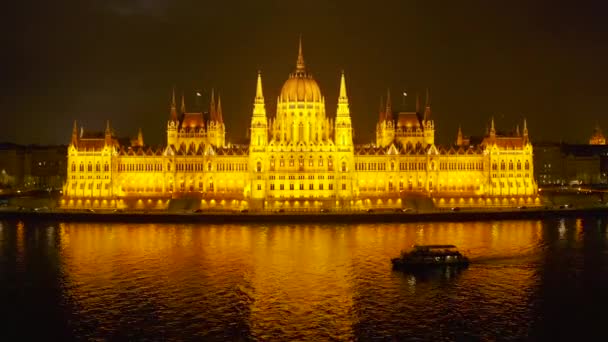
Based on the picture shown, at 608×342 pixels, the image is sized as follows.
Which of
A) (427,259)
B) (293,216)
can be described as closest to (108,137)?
(293,216)

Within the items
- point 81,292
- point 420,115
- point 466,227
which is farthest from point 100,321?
point 420,115

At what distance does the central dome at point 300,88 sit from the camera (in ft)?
322

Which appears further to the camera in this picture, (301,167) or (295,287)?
(301,167)

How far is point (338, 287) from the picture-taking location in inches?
1800

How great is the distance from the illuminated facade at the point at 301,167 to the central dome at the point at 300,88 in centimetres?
14

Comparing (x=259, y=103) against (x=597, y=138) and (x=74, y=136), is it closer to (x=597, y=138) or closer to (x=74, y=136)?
(x=74, y=136)

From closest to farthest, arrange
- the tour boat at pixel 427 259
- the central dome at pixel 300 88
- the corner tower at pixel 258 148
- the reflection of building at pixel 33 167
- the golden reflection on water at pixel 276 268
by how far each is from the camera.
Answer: the golden reflection on water at pixel 276 268
the tour boat at pixel 427 259
the corner tower at pixel 258 148
the central dome at pixel 300 88
the reflection of building at pixel 33 167

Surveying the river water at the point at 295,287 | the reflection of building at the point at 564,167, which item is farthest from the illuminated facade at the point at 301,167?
the reflection of building at the point at 564,167

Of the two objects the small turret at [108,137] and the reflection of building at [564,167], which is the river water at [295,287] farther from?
the reflection of building at [564,167]

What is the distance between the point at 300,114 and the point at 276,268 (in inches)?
1885

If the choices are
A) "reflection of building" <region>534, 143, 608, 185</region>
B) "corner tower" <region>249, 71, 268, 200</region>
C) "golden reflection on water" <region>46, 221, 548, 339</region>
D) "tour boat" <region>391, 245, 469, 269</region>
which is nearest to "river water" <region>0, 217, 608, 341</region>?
"golden reflection on water" <region>46, 221, 548, 339</region>

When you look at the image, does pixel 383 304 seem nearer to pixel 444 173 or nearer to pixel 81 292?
pixel 81 292

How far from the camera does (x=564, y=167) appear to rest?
134 metres

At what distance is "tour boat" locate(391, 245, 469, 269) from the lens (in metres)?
51.9
